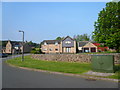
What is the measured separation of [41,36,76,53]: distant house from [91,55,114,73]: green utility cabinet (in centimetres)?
4143

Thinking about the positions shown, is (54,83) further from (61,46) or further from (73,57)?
(61,46)

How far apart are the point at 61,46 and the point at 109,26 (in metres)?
35.0

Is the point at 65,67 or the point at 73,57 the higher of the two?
the point at 73,57

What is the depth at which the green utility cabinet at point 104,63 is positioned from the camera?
10718 millimetres

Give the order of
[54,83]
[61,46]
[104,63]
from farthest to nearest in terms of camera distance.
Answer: [61,46] < [104,63] < [54,83]

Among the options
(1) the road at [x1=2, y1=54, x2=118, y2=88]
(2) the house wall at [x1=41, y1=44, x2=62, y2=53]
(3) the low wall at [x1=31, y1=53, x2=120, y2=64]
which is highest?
(2) the house wall at [x1=41, y1=44, x2=62, y2=53]

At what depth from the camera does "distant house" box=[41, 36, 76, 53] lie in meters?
53.6

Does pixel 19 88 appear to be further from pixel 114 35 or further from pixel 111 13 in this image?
pixel 111 13

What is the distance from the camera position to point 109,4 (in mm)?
22766

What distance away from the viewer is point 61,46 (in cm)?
5578

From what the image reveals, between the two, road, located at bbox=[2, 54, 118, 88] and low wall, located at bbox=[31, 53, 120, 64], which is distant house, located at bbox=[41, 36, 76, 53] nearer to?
low wall, located at bbox=[31, 53, 120, 64]

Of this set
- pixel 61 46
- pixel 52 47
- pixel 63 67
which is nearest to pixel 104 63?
pixel 63 67

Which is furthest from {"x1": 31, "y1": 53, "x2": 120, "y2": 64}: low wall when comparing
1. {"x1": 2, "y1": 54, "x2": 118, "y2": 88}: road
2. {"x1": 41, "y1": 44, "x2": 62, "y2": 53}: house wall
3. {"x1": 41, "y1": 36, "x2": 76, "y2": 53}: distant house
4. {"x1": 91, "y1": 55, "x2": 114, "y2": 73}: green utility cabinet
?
{"x1": 41, "y1": 44, "x2": 62, "y2": 53}: house wall

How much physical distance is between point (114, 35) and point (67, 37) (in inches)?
1412
